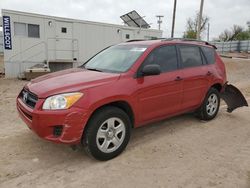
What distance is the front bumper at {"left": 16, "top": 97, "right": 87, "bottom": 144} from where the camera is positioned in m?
3.54

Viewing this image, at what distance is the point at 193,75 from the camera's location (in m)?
5.31

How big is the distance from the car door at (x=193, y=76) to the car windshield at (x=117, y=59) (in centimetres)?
99

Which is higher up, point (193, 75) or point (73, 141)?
point (193, 75)

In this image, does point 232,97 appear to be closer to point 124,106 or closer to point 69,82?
point 124,106

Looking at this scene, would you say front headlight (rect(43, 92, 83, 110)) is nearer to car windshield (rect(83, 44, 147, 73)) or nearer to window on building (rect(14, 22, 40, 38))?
car windshield (rect(83, 44, 147, 73))

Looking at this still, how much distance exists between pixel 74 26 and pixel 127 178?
13.1m

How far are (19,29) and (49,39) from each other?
1.62 m

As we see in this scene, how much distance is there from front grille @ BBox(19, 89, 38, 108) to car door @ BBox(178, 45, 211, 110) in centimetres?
267

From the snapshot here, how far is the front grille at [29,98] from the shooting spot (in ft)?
12.6

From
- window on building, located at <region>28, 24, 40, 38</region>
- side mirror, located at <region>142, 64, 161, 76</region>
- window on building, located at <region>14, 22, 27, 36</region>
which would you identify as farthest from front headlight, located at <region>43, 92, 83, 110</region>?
window on building, located at <region>28, 24, 40, 38</region>

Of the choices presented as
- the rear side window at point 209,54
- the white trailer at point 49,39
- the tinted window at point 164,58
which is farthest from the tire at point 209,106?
the white trailer at point 49,39

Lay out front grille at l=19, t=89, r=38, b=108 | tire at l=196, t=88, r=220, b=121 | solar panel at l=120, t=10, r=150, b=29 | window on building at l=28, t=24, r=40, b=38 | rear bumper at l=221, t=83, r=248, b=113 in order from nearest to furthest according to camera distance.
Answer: front grille at l=19, t=89, r=38, b=108
tire at l=196, t=88, r=220, b=121
rear bumper at l=221, t=83, r=248, b=113
window on building at l=28, t=24, r=40, b=38
solar panel at l=120, t=10, r=150, b=29

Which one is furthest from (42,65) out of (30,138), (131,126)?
(131,126)

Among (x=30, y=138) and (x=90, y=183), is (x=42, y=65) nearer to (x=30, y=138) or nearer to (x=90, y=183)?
(x=30, y=138)
